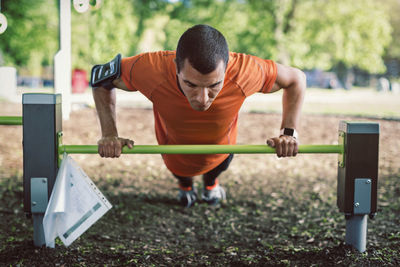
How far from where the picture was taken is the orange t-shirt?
260 cm

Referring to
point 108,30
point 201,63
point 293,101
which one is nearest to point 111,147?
point 201,63

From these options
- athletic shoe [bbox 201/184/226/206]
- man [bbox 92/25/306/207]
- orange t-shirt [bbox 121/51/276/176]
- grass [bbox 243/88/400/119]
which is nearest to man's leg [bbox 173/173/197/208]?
athletic shoe [bbox 201/184/226/206]

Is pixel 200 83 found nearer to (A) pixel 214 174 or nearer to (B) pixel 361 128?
(B) pixel 361 128

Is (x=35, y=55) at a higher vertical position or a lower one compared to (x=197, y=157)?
higher

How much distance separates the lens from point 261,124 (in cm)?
803

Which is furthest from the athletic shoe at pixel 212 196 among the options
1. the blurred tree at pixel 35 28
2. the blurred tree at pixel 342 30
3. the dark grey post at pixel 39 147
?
the blurred tree at pixel 342 30

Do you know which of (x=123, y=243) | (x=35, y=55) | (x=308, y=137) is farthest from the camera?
(x=35, y=55)

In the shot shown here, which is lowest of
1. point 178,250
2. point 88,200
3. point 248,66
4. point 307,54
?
point 178,250

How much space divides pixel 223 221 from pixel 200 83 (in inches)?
63.9

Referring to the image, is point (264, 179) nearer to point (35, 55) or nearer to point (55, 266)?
point (55, 266)

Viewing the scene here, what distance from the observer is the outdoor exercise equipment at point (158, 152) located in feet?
7.17

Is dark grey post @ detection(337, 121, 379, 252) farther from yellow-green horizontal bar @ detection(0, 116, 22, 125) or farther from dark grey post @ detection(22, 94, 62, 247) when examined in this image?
yellow-green horizontal bar @ detection(0, 116, 22, 125)

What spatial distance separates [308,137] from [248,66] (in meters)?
4.52

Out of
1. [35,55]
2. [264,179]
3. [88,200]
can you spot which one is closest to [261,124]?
[264,179]
